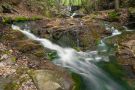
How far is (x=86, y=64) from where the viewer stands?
11.4 meters

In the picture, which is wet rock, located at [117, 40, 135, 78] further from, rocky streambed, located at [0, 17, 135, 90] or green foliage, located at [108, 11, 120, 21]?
green foliage, located at [108, 11, 120, 21]

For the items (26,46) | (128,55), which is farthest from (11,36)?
(128,55)

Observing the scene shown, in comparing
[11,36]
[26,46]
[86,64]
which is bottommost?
[86,64]

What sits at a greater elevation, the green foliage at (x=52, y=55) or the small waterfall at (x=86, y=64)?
the green foliage at (x=52, y=55)

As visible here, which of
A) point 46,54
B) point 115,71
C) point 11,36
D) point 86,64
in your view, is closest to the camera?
point 115,71

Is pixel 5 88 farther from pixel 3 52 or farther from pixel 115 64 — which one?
pixel 115 64

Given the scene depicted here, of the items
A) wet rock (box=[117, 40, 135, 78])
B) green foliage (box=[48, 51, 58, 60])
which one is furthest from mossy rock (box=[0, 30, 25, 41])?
wet rock (box=[117, 40, 135, 78])

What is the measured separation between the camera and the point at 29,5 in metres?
24.7

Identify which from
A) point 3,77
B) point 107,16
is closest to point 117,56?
point 3,77

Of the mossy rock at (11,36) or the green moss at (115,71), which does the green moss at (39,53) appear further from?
the green moss at (115,71)

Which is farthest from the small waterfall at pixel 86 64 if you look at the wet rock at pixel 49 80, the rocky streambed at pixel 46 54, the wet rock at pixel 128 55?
the wet rock at pixel 49 80

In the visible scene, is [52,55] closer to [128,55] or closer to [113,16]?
[128,55]

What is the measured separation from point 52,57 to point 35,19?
872cm

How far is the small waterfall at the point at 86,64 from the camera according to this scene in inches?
384
